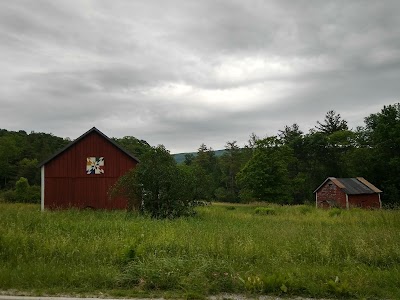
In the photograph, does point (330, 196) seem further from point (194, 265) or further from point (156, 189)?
point (194, 265)

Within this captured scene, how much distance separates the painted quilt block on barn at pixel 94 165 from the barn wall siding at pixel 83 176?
0.22m

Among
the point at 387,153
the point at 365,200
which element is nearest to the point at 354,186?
the point at 365,200

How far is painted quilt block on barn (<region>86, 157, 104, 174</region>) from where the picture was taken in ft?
83.0

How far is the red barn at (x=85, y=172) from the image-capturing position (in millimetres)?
24984

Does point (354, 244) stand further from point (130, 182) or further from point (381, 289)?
point (130, 182)

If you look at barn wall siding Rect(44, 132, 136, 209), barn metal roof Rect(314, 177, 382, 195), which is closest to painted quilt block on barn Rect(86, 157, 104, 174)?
barn wall siding Rect(44, 132, 136, 209)

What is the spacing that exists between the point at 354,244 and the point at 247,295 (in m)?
3.98

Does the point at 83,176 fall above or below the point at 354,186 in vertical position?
above

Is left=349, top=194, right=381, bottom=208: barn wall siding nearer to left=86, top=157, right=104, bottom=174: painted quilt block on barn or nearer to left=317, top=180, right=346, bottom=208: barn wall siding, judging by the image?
left=317, top=180, right=346, bottom=208: barn wall siding

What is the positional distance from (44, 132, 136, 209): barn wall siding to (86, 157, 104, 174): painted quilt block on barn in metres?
0.22

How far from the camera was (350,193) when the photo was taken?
4297 centimetres

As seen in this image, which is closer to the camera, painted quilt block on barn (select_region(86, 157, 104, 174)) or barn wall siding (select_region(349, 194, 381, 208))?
painted quilt block on barn (select_region(86, 157, 104, 174))

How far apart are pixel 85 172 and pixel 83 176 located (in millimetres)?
316

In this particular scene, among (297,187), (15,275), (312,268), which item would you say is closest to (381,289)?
(312,268)
